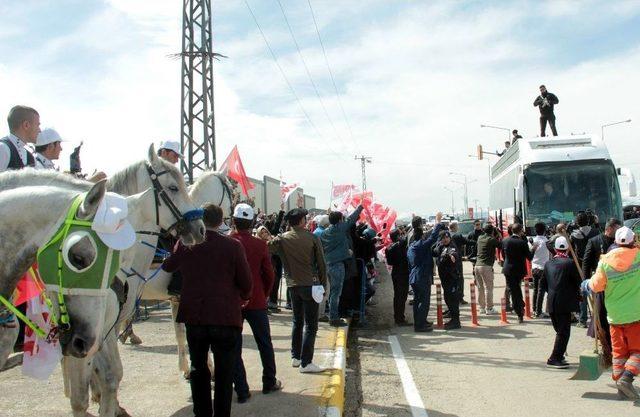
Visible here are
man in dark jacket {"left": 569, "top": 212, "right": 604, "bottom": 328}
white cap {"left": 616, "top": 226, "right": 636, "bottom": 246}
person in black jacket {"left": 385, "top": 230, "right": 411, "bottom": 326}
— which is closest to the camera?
white cap {"left": 616, "top": 226, "right": 636, "bottom": 246}

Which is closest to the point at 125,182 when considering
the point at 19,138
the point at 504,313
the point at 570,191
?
the point at 19,138

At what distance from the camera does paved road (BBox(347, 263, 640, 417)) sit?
24.4 ft

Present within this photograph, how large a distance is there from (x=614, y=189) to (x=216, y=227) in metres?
15.9

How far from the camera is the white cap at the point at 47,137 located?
596 centimetres

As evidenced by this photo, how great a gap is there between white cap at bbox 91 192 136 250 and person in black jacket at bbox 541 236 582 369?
711 centimetres

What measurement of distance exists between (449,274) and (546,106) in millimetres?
11697

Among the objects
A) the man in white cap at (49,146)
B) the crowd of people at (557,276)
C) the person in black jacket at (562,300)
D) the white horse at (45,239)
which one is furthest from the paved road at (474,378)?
the white horse at (45,239)

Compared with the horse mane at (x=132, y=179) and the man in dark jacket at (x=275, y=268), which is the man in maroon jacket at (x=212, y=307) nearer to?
the horse mane at (x=132, y=179)

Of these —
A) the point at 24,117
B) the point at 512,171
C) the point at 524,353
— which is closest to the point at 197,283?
the point at 24,117

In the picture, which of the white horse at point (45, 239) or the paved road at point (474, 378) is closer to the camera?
the white horse at point (45, 239)

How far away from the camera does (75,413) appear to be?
5.38 metres

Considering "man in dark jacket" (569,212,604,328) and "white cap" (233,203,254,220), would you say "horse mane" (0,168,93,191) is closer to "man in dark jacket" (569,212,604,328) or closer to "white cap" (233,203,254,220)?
"white cap" (233,203,254,220)

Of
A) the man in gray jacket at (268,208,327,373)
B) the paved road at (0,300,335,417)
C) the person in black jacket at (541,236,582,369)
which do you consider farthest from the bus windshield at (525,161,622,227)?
the man in gray jacket at (268,208,327,373)

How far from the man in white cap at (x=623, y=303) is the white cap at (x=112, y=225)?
20.2 feet
